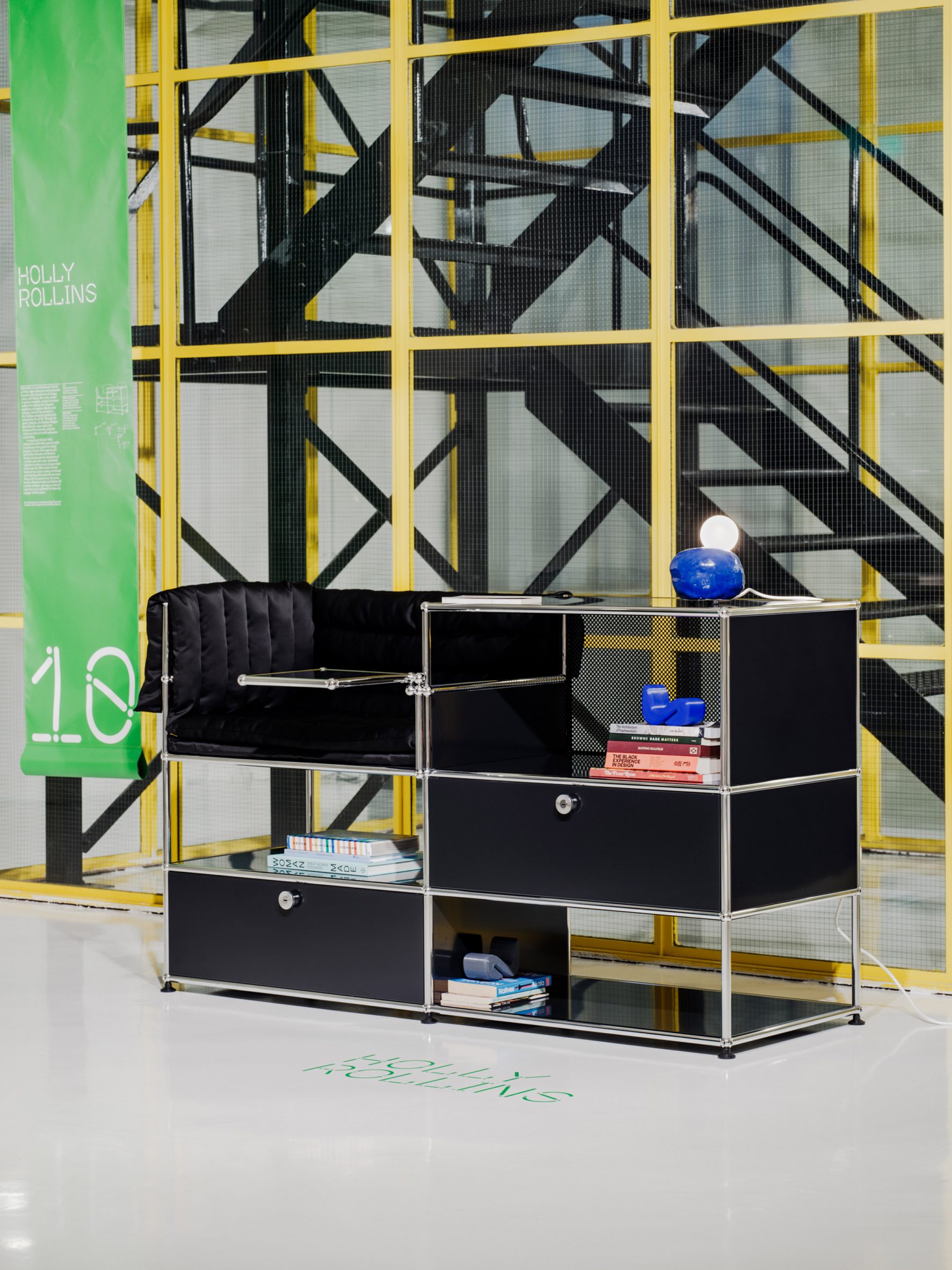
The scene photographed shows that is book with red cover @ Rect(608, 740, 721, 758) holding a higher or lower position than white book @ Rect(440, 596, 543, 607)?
lower

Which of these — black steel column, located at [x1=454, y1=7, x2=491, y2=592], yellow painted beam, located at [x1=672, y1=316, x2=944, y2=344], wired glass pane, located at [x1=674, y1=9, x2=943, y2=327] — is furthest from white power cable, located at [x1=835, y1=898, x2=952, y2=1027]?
wired glass pane, located at [x1=674, y1=9, x2=943, y2=327]

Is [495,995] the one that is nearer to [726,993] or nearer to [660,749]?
[726,993]

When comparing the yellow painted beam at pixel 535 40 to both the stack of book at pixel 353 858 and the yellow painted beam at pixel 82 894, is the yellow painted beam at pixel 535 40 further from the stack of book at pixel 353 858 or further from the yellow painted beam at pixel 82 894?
the yellow painted beam at pixel 82 894

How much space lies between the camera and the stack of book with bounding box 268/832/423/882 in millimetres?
4641

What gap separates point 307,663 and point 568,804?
1225 mm

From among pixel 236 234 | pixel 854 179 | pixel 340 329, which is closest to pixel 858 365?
pixel 854 179

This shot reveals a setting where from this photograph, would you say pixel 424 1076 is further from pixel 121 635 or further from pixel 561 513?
pixel 121 635

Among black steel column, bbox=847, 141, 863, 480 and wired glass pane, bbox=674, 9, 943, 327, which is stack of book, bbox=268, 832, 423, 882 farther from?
wired glass pane, bbox=674, 9, 943, 327

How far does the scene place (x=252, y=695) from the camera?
511 cm

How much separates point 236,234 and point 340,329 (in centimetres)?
51

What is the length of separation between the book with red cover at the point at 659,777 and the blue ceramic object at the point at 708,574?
18.5 inches

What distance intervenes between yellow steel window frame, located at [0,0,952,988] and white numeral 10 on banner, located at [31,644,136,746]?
127mm

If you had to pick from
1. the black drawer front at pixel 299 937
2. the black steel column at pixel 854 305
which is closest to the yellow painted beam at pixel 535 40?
the black steel column at pixel 854 305

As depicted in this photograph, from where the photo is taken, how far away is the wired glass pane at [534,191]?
515 centimetres
